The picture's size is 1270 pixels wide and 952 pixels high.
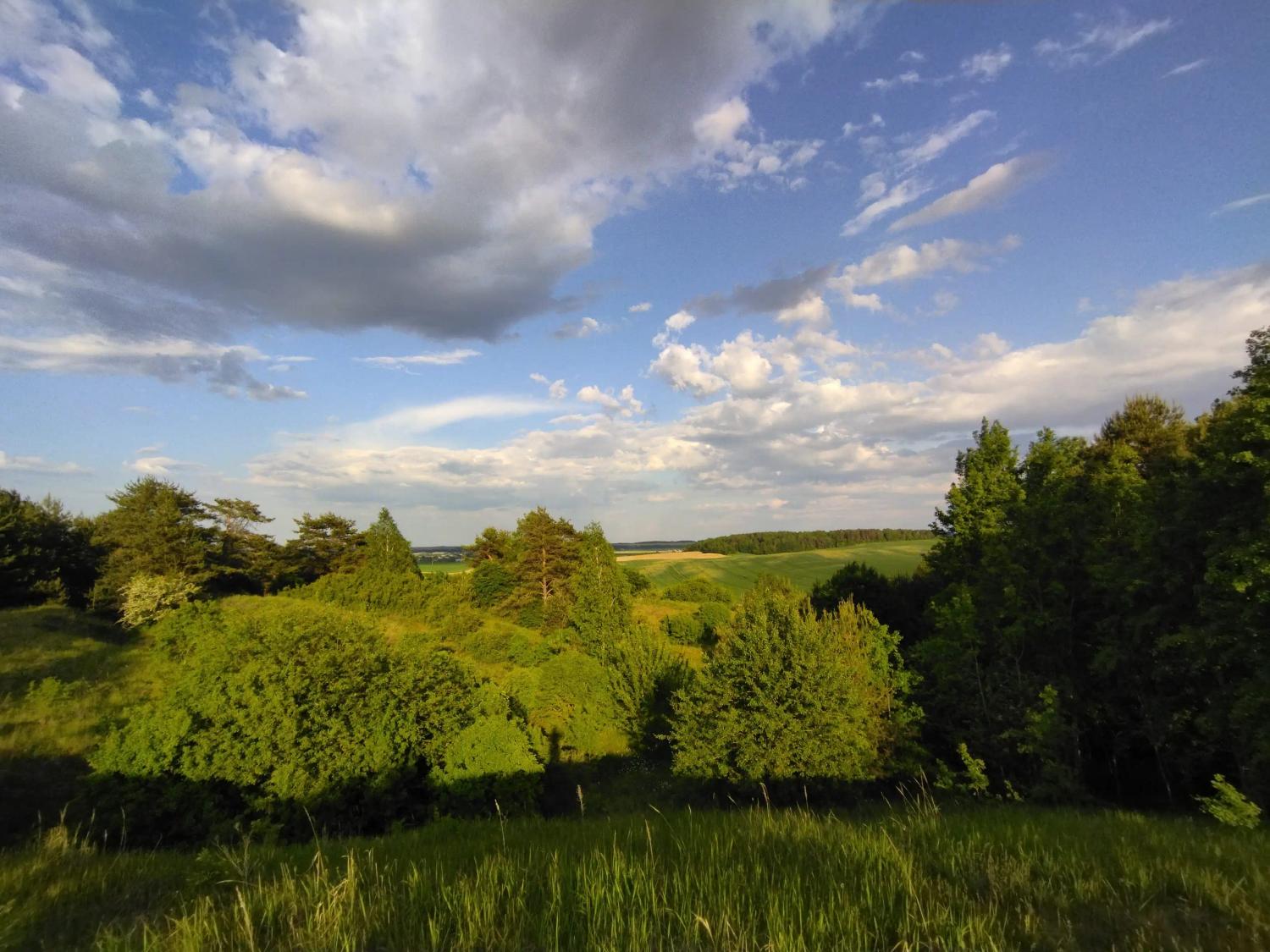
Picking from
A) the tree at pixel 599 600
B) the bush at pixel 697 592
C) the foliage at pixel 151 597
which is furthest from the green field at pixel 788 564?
the foliage at pixel 151 597

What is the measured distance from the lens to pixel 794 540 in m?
159

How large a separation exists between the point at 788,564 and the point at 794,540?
177ft

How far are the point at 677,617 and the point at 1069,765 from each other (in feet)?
145

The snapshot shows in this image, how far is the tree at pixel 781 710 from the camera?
20.5 metres

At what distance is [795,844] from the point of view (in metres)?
4.27

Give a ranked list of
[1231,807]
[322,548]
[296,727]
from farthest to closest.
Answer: [322,548]
[296,727]
[1231,807]

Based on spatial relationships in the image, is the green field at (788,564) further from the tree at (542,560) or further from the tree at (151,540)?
the tree at (151,540)

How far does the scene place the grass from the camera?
106 inches

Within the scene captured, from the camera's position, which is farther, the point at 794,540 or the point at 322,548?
the point at 794,540

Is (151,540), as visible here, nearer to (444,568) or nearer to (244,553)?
(244,553)

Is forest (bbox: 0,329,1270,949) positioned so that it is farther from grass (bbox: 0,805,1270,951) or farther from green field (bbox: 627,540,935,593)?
green field (bbox: 627,540,935,593)

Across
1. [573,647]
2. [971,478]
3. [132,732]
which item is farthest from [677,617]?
[132,732]

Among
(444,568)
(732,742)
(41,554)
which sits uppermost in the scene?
(41,554)

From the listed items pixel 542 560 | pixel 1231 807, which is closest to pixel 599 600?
pixel 542 560
